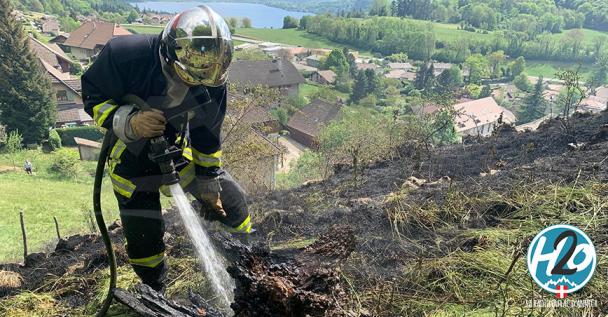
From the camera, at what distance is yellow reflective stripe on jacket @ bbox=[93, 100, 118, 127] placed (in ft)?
8.27

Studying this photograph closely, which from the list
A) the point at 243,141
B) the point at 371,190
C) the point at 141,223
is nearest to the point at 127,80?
the point at 141,223

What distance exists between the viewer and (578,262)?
8.40ft

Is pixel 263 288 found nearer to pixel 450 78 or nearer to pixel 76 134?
pixel 76 134

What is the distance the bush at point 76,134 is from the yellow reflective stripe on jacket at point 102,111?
26514mm

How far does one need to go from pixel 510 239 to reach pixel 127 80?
3.21 m

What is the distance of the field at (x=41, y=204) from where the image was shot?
10.4 metres

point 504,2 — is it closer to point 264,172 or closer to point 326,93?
point 326,93

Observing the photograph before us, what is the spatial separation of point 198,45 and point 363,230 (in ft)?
8.48

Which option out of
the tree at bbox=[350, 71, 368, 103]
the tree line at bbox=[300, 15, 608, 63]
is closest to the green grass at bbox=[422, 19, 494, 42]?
the tree line at bbox=[300, 15, 608, 63]

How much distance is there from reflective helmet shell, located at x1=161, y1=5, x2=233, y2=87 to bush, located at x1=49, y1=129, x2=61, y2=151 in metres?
26.2

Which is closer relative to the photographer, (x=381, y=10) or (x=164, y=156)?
(x=164, y=156)

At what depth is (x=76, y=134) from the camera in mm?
27312

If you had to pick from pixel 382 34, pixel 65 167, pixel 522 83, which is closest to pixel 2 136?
pixel 65 167

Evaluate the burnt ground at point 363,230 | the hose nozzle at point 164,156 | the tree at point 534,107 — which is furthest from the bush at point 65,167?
the tree at point 534,107
